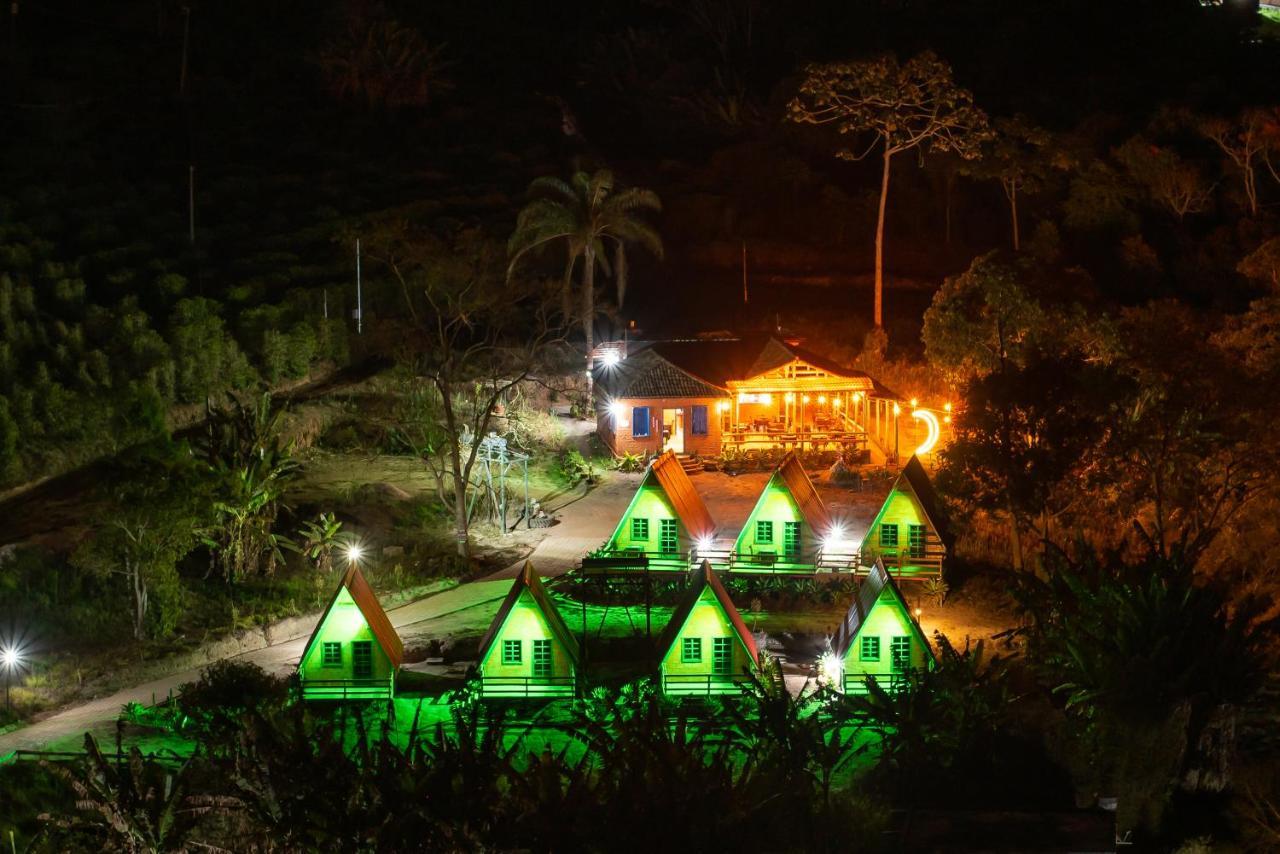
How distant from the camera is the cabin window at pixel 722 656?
2050 centimetres

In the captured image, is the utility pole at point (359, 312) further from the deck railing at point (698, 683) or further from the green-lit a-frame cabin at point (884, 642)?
the green-lit a-frame cabin at point (884, 642)

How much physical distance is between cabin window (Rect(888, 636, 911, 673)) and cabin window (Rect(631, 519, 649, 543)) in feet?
22.2

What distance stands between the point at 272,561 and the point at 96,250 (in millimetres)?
21187

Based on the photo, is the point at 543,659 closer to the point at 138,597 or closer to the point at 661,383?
the point at 138,597

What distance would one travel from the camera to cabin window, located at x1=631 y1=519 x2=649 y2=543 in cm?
2634

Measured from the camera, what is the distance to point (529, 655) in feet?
66.8

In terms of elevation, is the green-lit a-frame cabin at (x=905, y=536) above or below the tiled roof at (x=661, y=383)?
below

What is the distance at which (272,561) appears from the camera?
2592cm

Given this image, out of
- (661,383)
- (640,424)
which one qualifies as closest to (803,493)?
(640,424)

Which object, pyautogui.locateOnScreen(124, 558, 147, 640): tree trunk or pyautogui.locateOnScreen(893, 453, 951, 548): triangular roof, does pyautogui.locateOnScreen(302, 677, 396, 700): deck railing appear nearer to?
pyautogui.locateOnScreen(124, 558, 147, 640): tree trunk

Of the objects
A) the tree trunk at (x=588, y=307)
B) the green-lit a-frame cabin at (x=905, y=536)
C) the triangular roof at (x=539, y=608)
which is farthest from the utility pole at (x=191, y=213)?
the triangular roof at (x=539, y=608)

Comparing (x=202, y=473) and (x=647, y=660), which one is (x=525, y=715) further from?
(x=202, y=473)

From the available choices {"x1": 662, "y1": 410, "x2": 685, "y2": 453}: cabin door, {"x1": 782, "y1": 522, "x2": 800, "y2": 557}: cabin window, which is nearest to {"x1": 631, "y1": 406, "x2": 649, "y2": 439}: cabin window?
{"x1": 662, "y1": 410, "x2": 685, "y2": 453}: cabin door

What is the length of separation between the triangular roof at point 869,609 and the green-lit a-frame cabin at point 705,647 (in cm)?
137
